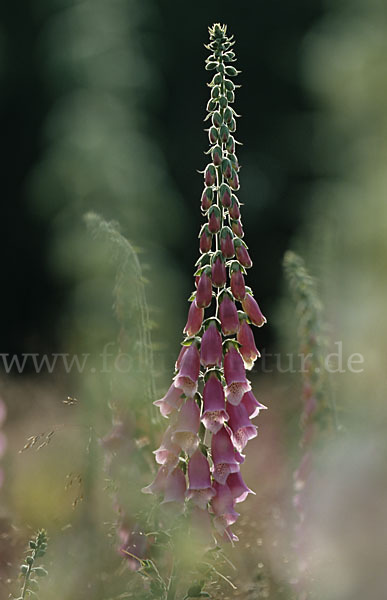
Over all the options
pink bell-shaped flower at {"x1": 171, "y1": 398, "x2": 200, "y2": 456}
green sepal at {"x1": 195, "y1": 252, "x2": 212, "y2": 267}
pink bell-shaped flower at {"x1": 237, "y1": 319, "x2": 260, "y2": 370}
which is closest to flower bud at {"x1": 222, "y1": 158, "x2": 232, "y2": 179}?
green sepal at {"x1": 195, "y1": 252, "x2": 212, "y2": 267}

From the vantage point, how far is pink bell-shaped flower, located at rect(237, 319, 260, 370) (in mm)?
1171

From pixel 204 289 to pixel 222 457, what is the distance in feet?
0.81

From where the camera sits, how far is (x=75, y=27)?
3779mm

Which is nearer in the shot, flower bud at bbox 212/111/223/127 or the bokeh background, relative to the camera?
flower bud at bbox 212/111/223/127

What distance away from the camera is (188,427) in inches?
44.2

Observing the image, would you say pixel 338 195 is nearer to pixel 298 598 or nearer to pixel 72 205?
pixel 72 205

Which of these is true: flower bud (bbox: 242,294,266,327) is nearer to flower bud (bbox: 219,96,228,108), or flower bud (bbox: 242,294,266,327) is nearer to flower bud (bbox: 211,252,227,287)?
flower bud (bbox: 211,252,227,287)

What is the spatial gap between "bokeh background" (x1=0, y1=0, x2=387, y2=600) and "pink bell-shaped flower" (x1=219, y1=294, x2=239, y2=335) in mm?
296

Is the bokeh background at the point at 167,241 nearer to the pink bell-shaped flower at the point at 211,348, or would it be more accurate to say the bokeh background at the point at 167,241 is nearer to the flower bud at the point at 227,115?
the pink bell-shaped flower at the point at 211,348

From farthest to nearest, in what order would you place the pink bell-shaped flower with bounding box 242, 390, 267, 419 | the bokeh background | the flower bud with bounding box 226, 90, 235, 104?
the bokeh background < the pink bell-shaped flower with bounding box 242, 390, 267, 419 < the flower bud with bounding box 226, 90, 235, 104

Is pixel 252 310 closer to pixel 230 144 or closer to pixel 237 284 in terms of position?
pixel 237 284

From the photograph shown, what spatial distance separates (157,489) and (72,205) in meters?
2.60

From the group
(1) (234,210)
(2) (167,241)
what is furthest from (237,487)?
(2) (167,241)

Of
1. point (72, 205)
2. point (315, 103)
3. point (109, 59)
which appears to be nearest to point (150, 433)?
point (72, 205)
